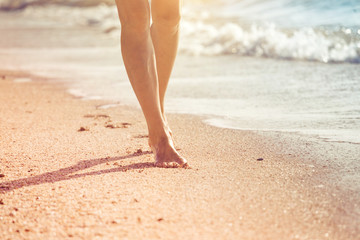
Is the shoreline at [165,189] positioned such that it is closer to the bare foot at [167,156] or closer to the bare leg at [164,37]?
the bare foot at [167,156]

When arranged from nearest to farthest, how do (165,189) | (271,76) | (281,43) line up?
(165,189) → (271,76) → (281,43)

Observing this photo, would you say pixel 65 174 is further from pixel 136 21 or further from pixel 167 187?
pixel 136 21

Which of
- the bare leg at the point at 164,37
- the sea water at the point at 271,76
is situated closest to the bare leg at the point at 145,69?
the bare leg at the point at 164,37

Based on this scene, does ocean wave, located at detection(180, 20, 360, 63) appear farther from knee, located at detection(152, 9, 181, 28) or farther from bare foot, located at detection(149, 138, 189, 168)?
bare foot, located at detection(149, 138, 189, 168)

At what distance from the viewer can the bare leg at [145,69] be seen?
8.86 ft

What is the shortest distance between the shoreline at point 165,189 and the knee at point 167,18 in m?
0.71

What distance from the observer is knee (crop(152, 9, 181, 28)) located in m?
3.01

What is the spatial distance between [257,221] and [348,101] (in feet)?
7.95

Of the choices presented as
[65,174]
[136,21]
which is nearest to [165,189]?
[65,174]

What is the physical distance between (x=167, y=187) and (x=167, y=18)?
1119 millimetres

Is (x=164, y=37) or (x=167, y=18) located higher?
(x=167, y=18)

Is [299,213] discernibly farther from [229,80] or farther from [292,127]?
[229,80]

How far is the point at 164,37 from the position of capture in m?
3.10

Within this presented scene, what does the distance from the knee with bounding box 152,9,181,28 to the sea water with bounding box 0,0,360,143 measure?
0.86m
